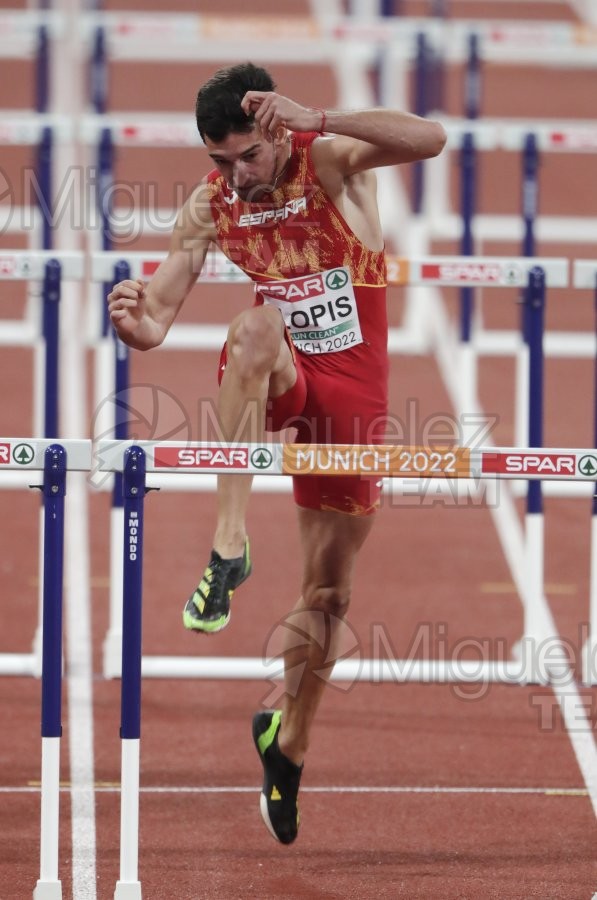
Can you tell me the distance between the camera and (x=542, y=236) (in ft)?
39.4

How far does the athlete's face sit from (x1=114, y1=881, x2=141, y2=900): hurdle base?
171 cm

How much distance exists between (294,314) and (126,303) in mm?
529

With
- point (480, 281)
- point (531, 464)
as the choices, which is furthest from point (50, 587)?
point (480, 281)

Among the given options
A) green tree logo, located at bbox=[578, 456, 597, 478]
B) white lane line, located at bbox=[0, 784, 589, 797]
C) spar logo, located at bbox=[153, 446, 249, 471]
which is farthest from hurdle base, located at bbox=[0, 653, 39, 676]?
green tree logo, located at bbox=[578, 456, 597, 478]

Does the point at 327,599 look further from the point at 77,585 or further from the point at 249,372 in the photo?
the point at 77,585

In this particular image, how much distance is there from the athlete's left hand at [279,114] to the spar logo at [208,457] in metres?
0.75

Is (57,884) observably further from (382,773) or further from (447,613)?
(447,613)

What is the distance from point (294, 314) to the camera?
457 centimetres

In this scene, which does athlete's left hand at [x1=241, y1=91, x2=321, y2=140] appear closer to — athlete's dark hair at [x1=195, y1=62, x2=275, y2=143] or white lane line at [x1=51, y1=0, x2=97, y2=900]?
athlete's dark hair at [x1=195, y1=62, x2=275, y2=143]

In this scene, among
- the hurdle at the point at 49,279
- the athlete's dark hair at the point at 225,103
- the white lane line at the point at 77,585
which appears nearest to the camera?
the athlete's dark hair at the point at 225,103

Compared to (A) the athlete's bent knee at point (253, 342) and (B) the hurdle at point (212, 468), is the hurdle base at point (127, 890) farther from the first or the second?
(A) the athlete's bent knee at point (253, 342)

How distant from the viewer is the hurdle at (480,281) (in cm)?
567

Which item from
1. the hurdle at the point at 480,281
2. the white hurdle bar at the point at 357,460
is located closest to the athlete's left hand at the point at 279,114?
the white hurdle bar at the point at 357,460

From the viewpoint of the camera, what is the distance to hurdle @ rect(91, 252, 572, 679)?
567 cm
